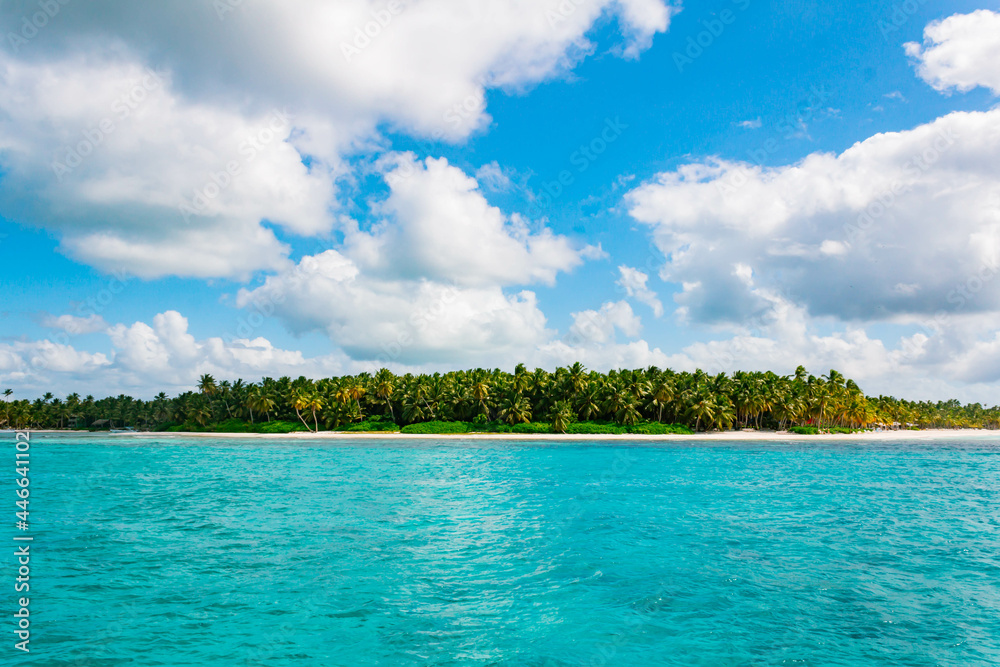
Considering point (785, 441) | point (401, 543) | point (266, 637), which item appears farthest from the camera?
point (785, 441)

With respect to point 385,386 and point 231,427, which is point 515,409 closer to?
point 385,386

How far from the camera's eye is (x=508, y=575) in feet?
54.4

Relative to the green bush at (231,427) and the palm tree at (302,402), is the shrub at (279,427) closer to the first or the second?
the palm tree at (302,402)

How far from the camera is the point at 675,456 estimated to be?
6209 centimetres

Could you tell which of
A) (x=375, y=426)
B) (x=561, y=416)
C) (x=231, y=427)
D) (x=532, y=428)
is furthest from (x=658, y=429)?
(x=231, y=427)

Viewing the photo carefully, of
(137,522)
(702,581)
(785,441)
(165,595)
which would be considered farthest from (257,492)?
(785,441)

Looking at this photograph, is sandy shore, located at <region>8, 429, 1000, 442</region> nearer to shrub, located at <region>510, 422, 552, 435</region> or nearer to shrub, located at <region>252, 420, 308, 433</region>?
shrub, located at <region>510, 422, 552, 435</region>

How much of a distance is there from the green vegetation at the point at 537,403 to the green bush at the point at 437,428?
0.21 m

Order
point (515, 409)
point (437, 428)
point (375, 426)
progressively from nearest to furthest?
point (515, 409) < point (437, 428) < point (375, 426)

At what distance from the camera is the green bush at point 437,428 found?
100688 millimetres

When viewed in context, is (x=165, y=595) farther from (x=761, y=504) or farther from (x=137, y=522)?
(x=761, y=504)

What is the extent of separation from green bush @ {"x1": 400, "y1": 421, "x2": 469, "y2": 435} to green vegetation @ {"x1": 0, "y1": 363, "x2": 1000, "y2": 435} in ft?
0.70

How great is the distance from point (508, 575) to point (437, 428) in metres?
86.5

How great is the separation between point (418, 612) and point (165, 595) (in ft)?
24.2
